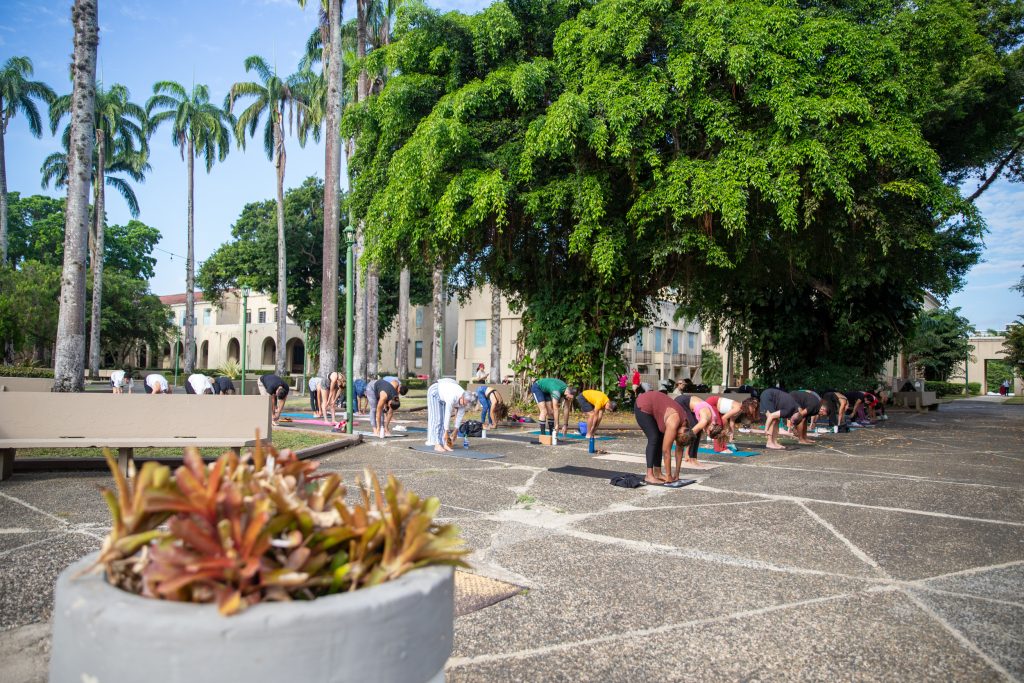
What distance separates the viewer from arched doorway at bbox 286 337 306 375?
59.3 m

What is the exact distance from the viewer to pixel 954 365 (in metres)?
66.6

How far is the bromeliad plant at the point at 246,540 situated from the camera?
1.66 m

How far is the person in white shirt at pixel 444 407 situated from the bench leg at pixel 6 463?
18.9 feet

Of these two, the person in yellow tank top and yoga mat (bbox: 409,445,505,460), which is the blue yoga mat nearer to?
the person in yellow tank top

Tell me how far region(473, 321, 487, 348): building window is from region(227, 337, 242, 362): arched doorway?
2441cm

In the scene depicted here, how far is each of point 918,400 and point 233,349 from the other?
170ft

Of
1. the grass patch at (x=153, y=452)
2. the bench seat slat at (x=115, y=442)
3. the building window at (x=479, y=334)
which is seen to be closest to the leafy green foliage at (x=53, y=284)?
the building window at (x=479, y=334)

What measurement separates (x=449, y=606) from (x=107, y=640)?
0.88m

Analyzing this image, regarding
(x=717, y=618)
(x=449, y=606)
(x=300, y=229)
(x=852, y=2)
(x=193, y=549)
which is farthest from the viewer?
(x=300, y=229)

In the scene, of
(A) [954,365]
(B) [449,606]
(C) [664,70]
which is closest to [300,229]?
(C) [664,70]

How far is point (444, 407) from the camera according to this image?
39.1 ft

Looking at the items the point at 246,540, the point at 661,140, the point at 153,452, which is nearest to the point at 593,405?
the point at 661,140

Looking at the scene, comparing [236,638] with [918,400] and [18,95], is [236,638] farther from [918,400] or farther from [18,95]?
[18,95]

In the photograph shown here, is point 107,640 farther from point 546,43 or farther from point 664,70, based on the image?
point 546,43
